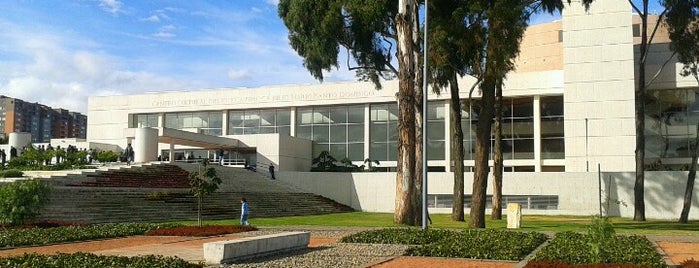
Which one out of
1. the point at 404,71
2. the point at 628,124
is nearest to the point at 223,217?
the point at 404,71

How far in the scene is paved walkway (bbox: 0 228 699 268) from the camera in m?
14.8

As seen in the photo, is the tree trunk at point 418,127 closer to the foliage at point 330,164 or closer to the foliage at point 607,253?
the foliage at point 607,253

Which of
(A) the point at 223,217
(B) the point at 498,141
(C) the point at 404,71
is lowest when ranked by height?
(A) the point at 223,217

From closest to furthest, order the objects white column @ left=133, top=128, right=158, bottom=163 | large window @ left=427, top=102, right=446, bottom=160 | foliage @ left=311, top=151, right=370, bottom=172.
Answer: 1. white column @ left=133, top=128, right=158, bottom=163
2. large window @ left=427, top=102, right=446, bottom=160
3. foliage @ left=311, top=151, right=370, bottom=172

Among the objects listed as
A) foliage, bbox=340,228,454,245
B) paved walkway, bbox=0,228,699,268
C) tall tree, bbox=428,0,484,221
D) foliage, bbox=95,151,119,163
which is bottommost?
paved walkway, bbox=0,228,699,268

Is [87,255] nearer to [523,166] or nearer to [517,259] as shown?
[517,259]

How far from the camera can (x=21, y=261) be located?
11773 mm

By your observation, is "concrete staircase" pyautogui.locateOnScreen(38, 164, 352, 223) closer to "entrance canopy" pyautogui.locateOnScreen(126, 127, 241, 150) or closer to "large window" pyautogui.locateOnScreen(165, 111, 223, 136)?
"entrance canopy" pyautogui.locateOnScreen(126, 127, 241, 150)

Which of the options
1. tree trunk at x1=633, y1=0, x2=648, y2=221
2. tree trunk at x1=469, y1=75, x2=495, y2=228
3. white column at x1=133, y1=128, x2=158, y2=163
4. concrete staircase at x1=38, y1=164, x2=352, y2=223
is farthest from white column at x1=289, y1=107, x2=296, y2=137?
tree trunk at x1=469, y1=75, x2=495, y2=228

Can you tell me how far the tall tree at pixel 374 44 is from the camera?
25828 millimetres

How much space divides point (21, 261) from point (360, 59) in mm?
24017

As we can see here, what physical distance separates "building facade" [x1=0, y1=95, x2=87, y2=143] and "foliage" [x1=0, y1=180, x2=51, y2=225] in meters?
95.3

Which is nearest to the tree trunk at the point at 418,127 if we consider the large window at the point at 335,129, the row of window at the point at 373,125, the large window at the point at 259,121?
the row of window at the point at 373,125

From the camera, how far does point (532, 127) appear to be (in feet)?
166
